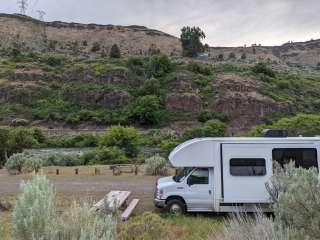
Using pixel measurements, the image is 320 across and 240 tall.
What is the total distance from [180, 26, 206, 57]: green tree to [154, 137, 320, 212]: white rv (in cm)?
8840

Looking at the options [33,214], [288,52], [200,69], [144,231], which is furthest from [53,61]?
[288,52]

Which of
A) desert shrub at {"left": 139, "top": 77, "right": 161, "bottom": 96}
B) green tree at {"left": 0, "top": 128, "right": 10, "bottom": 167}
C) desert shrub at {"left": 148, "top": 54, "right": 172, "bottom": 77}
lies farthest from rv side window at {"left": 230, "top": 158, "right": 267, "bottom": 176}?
desert shrub at {"left": 148, "top": 54, "right": 172, "bottom": 77}

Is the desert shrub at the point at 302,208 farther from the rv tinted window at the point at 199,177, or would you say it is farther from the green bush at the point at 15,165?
the green bush at the point at 15,165

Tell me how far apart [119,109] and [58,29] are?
2984 inches

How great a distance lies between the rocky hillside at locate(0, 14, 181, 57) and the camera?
11559cm

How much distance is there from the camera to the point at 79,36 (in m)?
133

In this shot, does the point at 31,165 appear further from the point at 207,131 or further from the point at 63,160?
the point at 207,131

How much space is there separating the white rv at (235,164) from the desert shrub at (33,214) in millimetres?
7662

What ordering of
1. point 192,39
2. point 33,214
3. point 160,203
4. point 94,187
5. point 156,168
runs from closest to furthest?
point 33,214 < point 160,203 < point 94,187 < point 156,168 < point 192,39

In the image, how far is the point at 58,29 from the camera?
451 ft

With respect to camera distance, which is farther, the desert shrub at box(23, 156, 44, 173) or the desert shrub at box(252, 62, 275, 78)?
the desert shrub at box(252, 62, 275, 78)

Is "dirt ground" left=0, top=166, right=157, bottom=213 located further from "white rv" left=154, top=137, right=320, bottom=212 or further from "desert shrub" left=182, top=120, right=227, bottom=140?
"desert shrub" left=182, top=120, right=227, bottom=140

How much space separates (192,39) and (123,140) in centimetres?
5897

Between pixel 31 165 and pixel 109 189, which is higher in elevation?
pixel 109 189
